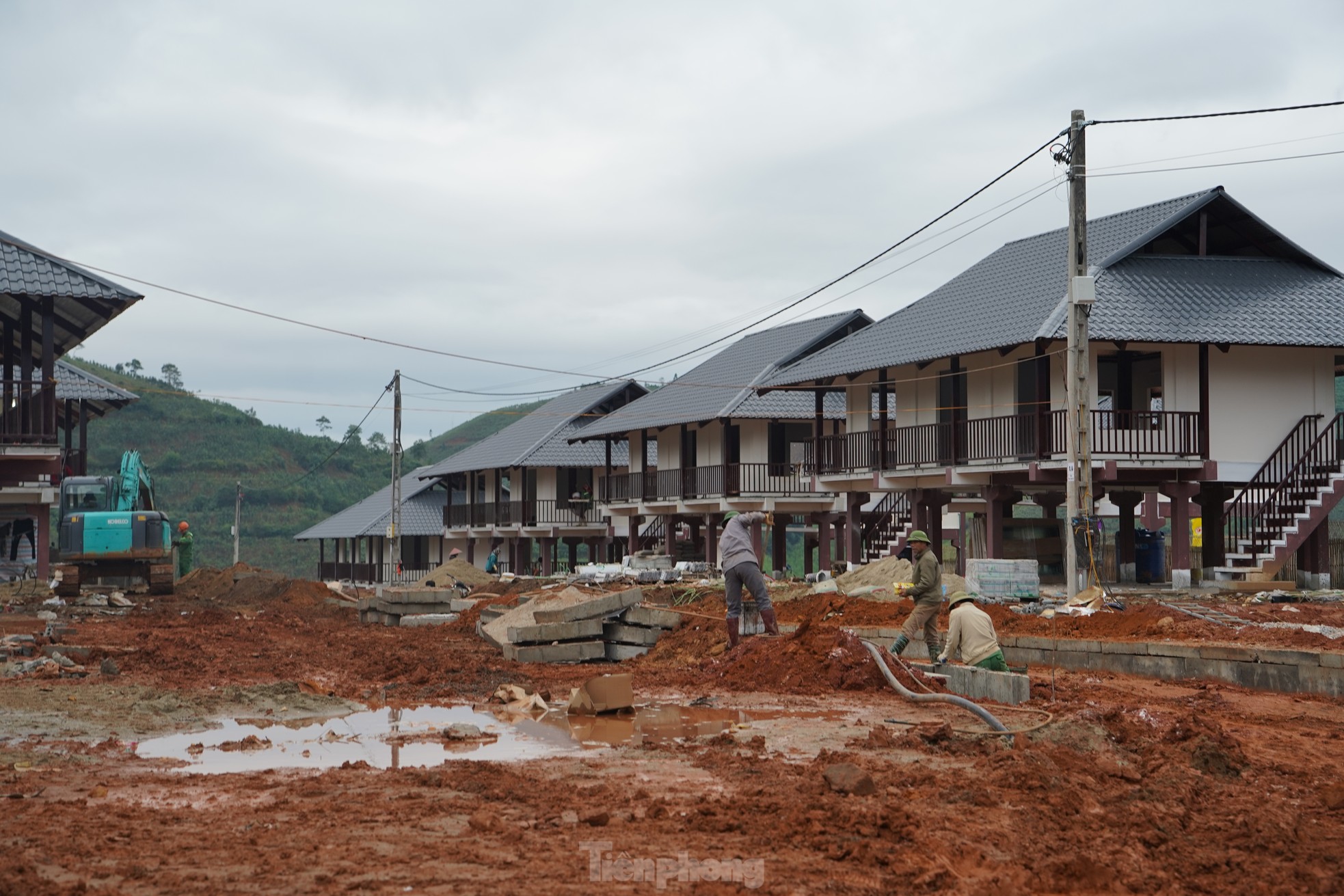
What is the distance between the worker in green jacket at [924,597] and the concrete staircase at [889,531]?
17705mm

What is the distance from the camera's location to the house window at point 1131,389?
2489 cm

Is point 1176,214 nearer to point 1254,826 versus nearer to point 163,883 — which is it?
point 1254,826

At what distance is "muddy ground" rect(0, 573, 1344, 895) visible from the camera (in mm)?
5797

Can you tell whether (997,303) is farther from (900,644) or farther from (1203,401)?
(900,644)

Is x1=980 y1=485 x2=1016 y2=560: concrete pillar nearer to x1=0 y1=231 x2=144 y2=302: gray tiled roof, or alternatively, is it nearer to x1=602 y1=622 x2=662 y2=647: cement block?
x1=602 y1=622 x2=662 y2=647: cement block

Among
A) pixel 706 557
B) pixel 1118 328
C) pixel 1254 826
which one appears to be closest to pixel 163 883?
pixel 1254 826

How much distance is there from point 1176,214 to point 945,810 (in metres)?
22.5

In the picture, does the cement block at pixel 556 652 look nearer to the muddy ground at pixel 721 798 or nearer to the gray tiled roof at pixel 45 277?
the muddy ground at pixel 721 798

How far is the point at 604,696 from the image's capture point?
1126cm

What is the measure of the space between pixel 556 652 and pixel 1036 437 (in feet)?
39.2

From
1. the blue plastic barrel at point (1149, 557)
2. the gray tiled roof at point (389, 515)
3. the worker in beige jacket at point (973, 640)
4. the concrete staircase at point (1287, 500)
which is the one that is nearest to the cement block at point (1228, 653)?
the worker in beige jacket at point (973, 640)

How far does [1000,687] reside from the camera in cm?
1150

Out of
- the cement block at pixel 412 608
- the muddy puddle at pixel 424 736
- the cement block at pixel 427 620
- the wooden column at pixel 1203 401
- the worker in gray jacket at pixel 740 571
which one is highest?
the wooden column at pixel 1203 401

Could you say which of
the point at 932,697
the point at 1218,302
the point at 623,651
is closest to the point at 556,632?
the point at 623,651
